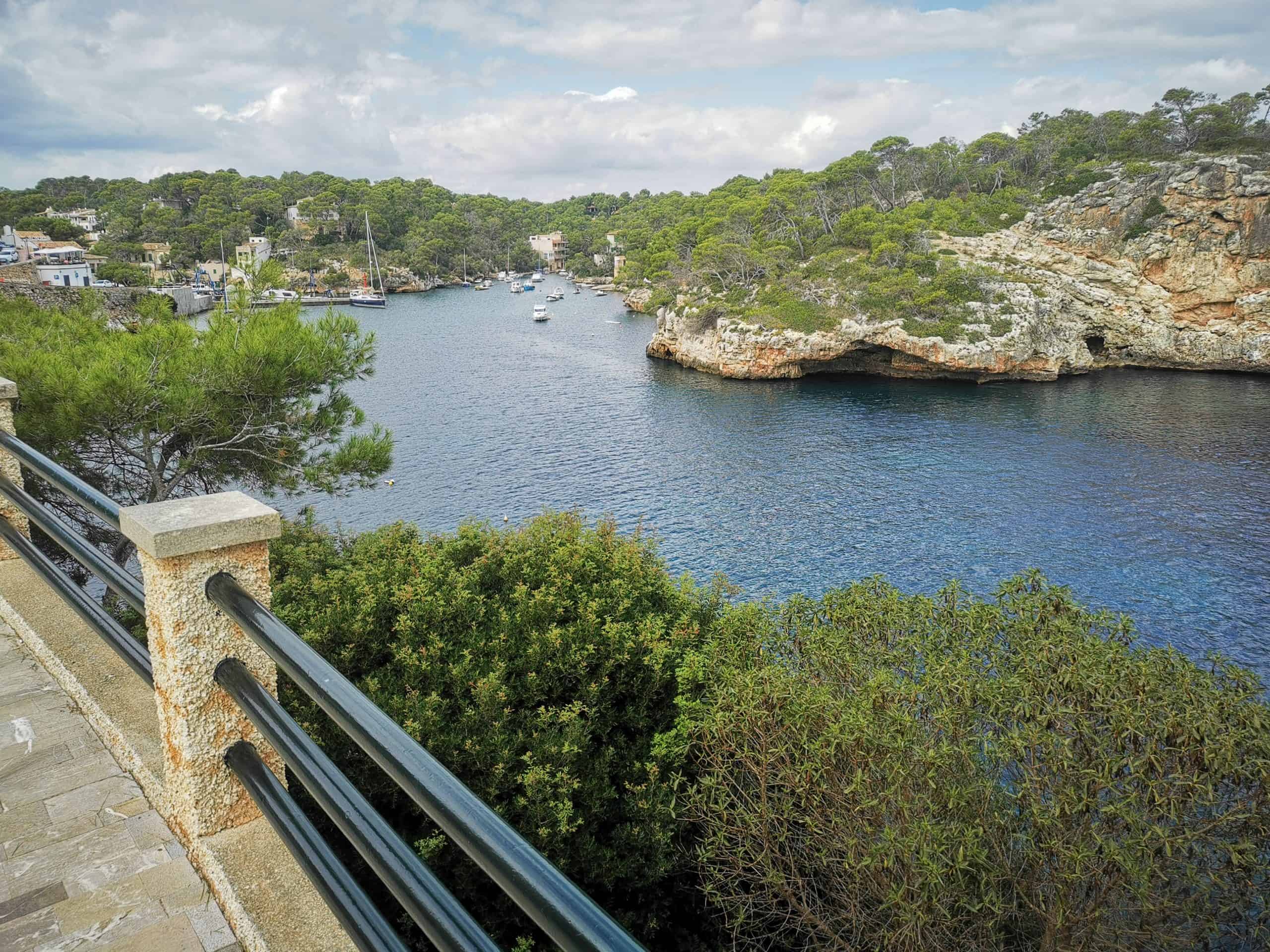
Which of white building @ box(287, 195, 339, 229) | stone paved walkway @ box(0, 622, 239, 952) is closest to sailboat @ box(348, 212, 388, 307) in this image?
white building @ box(287, 195, 339, 229)

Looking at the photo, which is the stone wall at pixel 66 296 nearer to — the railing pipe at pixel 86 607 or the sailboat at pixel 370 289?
the railing pipe at pixel 86 607

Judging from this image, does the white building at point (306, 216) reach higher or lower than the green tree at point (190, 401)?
higher

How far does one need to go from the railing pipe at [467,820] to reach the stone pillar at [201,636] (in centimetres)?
41

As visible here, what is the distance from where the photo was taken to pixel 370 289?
6969cm

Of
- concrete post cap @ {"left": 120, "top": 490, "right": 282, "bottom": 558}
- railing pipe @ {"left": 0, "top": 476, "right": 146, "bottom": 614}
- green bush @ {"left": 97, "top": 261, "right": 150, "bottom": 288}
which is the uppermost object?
green bush @ {"left": 97, "top": 261, "right": 150, "bottom": 288}

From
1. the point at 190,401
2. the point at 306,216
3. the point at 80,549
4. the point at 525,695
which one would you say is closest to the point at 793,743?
the point at 525,695

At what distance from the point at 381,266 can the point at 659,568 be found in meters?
76.5

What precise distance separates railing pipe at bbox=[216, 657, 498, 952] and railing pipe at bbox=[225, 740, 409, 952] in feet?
0.50

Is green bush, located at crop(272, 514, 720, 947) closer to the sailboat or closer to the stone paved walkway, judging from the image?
the stone paved walkway

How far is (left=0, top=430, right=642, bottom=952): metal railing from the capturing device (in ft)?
2.93

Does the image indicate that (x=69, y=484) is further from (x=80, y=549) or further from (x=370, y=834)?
(x=370, y=834)

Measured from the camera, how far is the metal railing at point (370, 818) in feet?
2.93

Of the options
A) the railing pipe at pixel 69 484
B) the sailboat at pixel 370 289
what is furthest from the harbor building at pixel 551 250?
the railing pipe at pixel 69 484

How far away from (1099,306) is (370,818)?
44958 millimetres
